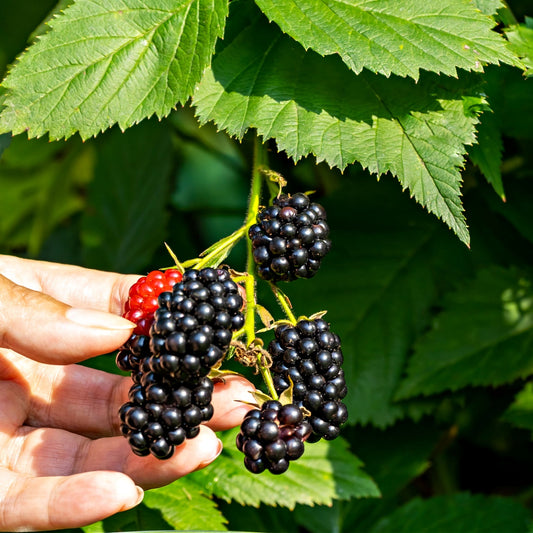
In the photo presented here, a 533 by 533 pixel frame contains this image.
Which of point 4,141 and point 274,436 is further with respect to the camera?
point 4,141

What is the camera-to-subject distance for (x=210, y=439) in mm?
1502

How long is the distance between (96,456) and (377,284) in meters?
1.15

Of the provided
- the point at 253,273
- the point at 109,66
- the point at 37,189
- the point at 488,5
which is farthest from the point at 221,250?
the point at 37,189

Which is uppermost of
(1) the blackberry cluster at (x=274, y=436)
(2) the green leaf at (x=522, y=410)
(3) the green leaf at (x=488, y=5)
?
(3) the green leaf at (x=488, y=5)

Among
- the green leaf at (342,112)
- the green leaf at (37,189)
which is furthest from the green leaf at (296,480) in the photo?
the green leaf at (37,189)

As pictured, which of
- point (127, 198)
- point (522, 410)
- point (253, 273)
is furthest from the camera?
point (127, 198)

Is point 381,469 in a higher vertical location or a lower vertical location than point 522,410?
lower

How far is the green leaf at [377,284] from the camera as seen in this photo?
2188 mm

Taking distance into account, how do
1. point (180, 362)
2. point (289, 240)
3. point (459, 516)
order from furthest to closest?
point (459, 516) < point (289, 240) < point (180, 362)

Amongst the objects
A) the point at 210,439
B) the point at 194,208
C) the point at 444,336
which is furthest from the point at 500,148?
the point at 194,208

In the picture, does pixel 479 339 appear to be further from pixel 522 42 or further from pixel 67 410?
pixel 67 410

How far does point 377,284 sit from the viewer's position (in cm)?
236

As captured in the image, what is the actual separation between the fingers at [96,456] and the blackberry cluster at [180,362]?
14 cm

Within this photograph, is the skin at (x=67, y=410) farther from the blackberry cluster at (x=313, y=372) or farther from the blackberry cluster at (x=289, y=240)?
the blackberry cluster at (x=289, y=240)
